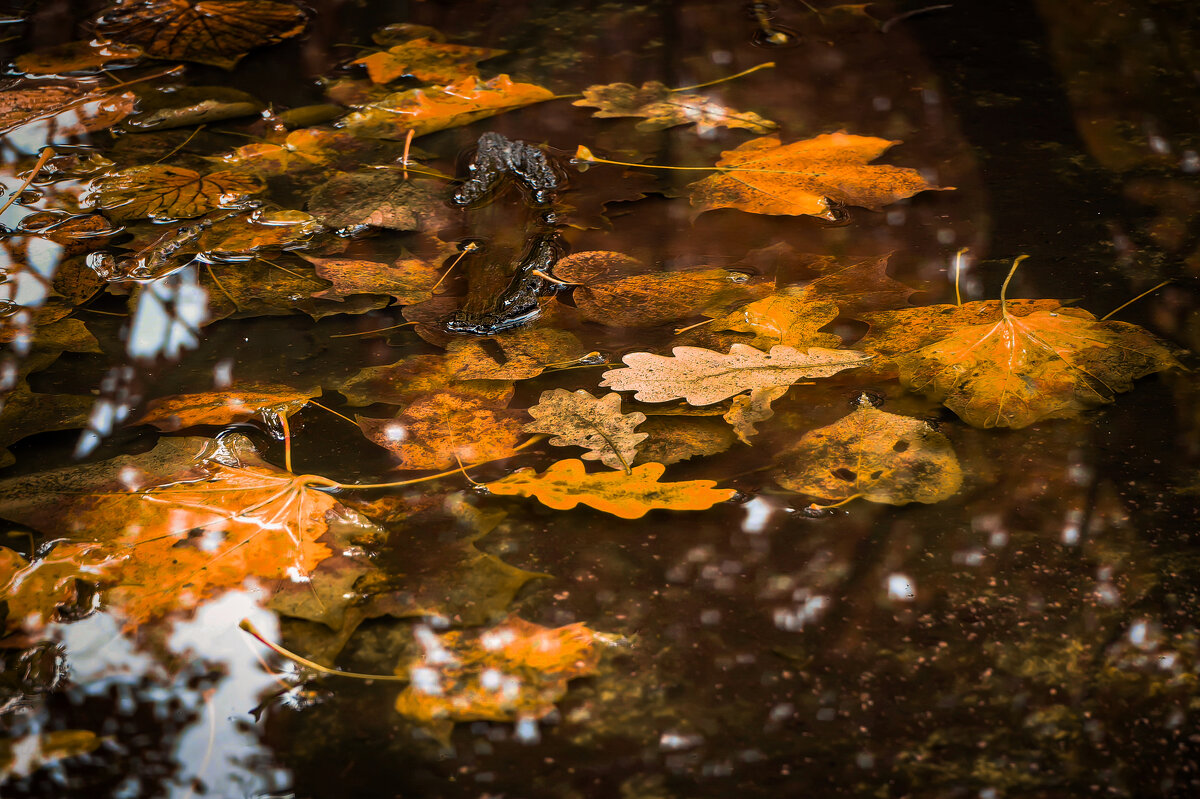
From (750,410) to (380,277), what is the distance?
0.61 metres

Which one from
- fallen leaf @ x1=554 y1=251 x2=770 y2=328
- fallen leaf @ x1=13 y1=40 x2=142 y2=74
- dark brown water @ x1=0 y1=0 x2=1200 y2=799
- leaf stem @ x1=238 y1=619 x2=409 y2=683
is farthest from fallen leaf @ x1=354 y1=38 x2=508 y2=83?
leaf stem @ x1=238 y1=619 x2=409 y2=683

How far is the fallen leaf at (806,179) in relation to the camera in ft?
4.72

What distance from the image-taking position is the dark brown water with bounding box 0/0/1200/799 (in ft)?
2.36

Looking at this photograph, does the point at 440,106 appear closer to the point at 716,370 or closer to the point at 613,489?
the point at 716,370

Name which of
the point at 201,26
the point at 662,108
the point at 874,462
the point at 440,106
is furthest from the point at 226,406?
the point at 201,26

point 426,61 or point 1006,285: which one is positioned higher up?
point 426,61

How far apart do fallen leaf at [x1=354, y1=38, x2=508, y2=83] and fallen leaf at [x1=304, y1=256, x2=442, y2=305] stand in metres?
0.74

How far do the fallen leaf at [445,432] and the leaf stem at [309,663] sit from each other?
249mm

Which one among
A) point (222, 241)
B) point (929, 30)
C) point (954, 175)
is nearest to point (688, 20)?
point (929, 30)

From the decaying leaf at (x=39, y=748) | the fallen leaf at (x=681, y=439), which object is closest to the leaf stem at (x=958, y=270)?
the fallen leaf at (x=681, y=439)

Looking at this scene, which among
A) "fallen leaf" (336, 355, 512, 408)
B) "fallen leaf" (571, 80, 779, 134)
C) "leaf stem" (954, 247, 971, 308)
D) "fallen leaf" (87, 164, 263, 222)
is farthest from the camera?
"fallen leaf" (571, 80, 779, 134)

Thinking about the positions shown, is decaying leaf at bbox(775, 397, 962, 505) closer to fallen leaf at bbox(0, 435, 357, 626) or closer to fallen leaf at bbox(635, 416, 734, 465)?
fallen leaf at bbox(635, 416, 734, 465)

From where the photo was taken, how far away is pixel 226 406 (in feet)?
3.54

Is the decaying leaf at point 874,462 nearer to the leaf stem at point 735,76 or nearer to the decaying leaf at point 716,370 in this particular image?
the decaying leaf at point 716,370
